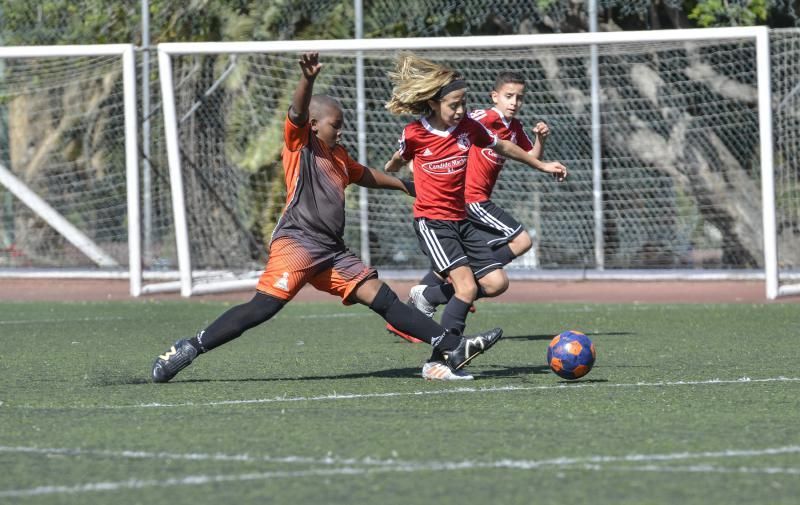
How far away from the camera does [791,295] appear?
1330 cm

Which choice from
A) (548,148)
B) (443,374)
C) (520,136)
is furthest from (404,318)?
(548,148)

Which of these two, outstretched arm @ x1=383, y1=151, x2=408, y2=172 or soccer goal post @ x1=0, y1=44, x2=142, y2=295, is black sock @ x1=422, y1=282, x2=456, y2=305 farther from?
soccer goal post @ x1=0, y1=44, x2=142, y2=295

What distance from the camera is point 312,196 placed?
7.08 meters

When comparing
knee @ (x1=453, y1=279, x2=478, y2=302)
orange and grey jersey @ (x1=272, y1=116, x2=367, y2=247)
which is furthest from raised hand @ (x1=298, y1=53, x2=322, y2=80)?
knee @ (x1=453, y1=279, x2=478, y2=302)

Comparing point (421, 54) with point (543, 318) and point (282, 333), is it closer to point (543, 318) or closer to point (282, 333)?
point (543, 318)

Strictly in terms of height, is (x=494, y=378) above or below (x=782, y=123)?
below

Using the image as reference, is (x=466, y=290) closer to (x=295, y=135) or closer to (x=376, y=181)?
(x=376, y=181)

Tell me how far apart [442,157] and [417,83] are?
58cm

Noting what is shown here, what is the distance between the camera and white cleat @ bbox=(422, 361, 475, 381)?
6.99 metres

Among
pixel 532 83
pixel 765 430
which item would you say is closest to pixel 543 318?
pixel 532 83

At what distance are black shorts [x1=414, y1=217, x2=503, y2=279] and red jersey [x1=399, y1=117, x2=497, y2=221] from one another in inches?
2.5

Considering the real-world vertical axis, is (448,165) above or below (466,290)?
above

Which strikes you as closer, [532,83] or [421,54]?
[421,54]

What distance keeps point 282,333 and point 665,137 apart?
7.25 meters
